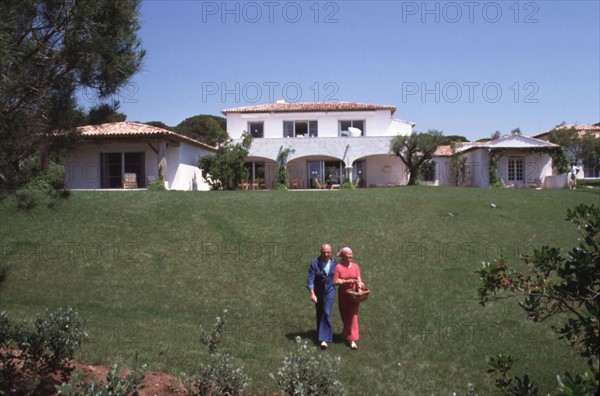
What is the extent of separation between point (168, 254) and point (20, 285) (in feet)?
13.0

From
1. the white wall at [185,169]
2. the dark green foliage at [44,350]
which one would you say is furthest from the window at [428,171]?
the dark green foliage at [44,350]

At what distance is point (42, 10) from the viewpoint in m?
5.14

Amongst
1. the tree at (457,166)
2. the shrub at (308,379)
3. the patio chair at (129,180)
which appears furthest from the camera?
the tree at (457,166)

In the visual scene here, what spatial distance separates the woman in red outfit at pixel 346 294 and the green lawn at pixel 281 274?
0.35m

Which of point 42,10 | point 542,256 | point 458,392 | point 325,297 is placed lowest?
point 458,392

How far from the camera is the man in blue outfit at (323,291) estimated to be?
333 inches

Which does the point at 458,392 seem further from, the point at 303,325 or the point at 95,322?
the point at 95,322

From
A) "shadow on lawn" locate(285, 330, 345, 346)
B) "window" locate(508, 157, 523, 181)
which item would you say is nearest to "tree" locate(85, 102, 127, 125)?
"shadow on lawn" locate(285, 330, 345, 346)

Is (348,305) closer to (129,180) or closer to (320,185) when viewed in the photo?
(129,180)

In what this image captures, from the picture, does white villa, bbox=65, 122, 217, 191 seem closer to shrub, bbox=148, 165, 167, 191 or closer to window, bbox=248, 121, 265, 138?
shrub, bbox=148, 165, 167, 191

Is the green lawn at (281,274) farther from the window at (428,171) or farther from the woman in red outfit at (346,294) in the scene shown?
the window at (428,171)

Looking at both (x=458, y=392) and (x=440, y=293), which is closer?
(x=458, y=392)

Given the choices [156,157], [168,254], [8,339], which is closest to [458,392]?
[8,339]

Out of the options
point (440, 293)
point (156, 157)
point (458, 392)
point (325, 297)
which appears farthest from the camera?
point (156, 157)
